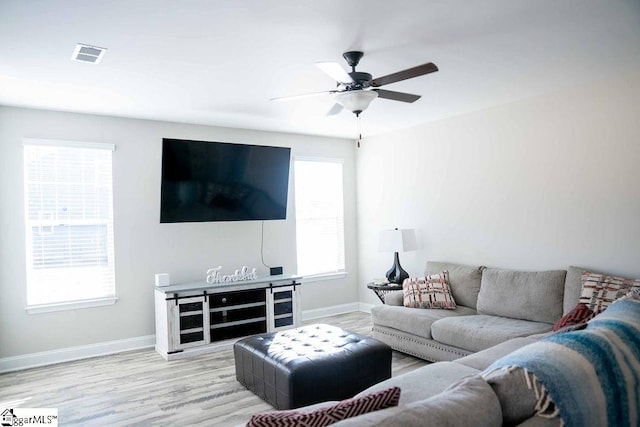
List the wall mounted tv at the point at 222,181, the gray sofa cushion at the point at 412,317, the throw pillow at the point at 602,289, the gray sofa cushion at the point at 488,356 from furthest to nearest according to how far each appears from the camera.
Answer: the wall mounted tv at the point at 222,181, the gray sofa cushion at the point at 412,317, the throw pillow at the point at 602,289, the gray sofa cushion at the point at 488,356

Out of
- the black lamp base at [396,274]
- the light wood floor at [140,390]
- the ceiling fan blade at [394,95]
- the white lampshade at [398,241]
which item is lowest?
the light wood floor at [140,390]

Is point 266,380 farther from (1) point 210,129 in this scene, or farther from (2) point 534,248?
Answer: (1) point 210,129

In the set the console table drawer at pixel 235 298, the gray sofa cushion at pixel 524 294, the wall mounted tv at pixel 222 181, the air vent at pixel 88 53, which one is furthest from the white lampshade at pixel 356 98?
the console table drawer at pixel 235 298

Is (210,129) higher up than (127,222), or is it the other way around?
(210,129)

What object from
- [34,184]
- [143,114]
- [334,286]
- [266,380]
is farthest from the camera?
[334,286]

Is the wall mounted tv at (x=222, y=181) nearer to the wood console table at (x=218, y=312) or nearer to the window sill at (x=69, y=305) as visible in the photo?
the wood console table at (x=218, y=312)

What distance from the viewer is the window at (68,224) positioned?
14.8ft

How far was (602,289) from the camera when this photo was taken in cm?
366

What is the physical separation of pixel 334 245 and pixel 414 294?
6.91 feet

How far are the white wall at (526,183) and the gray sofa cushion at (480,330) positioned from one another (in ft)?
2.81

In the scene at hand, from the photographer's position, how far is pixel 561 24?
110 inches

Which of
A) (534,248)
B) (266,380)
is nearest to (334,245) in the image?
(534,248)

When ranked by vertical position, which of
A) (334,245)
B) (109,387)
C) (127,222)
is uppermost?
(127,222)

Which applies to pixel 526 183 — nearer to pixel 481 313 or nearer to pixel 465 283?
pixel 465 283
